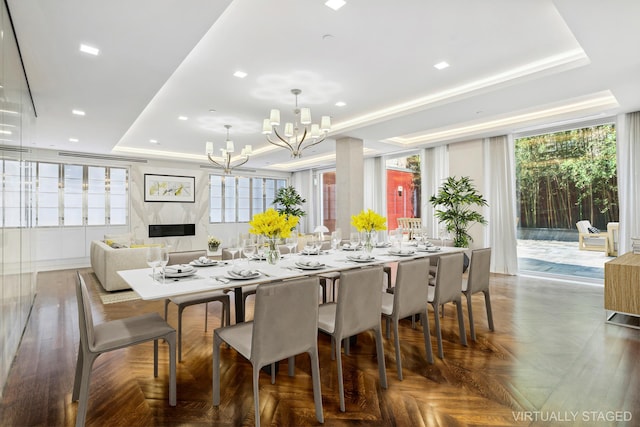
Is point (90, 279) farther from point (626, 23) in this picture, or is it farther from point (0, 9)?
point (626, 23)

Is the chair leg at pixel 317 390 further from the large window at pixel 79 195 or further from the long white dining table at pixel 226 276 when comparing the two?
the large window at pixel 79 195

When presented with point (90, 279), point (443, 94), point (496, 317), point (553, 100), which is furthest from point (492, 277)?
point (90, 279)

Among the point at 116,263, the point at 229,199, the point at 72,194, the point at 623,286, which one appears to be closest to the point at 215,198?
the point at 229,199

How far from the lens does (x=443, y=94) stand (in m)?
4.52

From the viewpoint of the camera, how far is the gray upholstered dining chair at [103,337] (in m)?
1.82

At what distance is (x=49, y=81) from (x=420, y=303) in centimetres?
453

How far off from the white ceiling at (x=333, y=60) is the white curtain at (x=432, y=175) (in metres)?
1.62

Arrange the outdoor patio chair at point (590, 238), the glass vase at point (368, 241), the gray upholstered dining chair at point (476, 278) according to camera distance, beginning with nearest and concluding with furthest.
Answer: the gray upholstered dining chair at point (476, 278)
the glass vase at point (368, 241)
the outdoor patio chair at point (590, 238)

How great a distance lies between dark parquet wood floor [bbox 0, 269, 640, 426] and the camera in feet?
6.47

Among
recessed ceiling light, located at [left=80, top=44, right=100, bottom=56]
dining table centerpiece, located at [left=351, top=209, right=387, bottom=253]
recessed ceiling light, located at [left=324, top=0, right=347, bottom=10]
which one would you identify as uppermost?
recessed ceiling light, located at [left=324, top=0, right=347, bottom=10]

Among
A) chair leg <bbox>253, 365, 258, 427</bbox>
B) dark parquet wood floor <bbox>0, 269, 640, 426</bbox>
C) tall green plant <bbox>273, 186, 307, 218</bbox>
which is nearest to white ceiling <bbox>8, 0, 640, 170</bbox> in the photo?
chair leg <bbox>253, 365, 258, 427</bbox>

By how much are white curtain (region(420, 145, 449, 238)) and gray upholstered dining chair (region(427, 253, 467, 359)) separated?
4.49m

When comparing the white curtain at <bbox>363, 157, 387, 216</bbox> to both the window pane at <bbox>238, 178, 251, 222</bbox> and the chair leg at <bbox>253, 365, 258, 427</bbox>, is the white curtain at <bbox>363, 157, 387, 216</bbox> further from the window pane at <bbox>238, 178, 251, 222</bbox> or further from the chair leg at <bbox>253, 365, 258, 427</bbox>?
the chair leg at <bbox>253, 365, 258, 427</bbox>

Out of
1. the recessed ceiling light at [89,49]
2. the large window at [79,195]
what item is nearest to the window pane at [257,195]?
the large window at [79,195]
